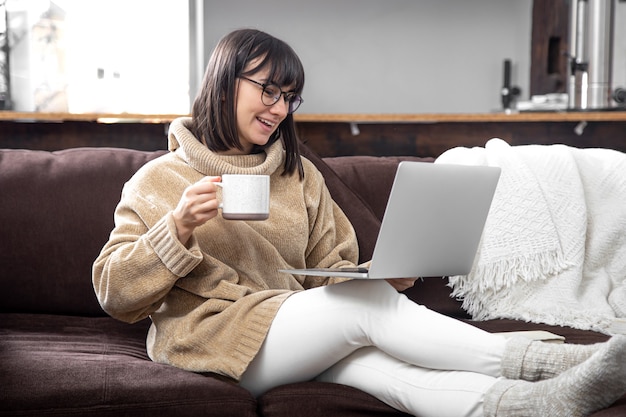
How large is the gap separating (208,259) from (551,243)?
2.93 feet

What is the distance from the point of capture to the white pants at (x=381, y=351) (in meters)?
1.44

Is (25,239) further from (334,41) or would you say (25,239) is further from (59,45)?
(334,41)

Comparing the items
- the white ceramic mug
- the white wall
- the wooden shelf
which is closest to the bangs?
the white ceramic mug

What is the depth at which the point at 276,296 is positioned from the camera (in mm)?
1641

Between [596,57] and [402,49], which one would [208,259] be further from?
[402,49]

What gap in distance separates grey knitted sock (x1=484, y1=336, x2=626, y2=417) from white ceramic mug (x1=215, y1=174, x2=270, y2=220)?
0.50 m

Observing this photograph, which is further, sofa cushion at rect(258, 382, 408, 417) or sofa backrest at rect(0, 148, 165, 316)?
sofa backrest at rect(0, 148, 165, 316)

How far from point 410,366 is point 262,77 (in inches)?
26.5

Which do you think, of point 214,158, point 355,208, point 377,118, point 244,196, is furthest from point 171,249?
point 377,118

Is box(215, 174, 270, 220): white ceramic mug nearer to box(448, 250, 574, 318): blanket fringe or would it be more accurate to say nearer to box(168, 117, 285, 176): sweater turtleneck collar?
box(168, 117, 285, 176): sweater turtleneck collar

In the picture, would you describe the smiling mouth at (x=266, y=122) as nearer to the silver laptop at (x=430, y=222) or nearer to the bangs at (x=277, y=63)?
the bangs at (x=277, y=63)

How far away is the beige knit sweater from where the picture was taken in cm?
156

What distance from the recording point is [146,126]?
284 cm

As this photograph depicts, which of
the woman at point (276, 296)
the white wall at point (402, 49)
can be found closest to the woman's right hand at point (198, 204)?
the woman at point (276, 296)
